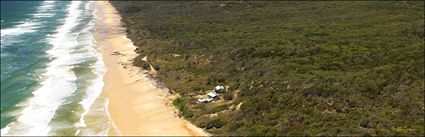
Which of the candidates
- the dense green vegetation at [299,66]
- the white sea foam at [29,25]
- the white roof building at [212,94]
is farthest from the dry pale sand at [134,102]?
the white sea foam at [29,25]

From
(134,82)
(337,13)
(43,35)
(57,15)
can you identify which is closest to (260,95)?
(134,82)

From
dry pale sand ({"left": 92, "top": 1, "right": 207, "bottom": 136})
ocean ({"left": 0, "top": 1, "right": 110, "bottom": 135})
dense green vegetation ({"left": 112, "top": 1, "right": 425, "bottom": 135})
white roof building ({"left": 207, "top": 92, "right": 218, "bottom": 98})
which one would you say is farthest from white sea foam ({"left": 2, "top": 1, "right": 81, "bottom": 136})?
white roof building ({"left": 207, "top": 92, "right": 218, "bottom": 98})

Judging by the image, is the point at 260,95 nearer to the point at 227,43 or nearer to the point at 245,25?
the point at 227,43

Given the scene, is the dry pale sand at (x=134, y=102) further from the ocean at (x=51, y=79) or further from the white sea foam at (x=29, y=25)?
the white sea foam at (x=29, y=25)

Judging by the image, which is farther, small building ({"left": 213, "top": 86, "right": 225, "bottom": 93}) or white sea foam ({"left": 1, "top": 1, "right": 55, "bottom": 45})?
white sea foam ({"left": 1, "top": 1, "right": 55, "bottom": 45})

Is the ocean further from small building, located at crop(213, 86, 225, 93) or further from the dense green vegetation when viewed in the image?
small building, located at crop(213, 86, 225, 93)

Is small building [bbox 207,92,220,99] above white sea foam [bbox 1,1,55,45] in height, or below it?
above

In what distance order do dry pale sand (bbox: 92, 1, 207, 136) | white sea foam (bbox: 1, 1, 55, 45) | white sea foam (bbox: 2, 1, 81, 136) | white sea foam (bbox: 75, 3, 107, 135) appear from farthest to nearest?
white sea foam (bbox: 1, 1, 55, 45) → white sea foam (bbox: 75, 3, 107, 135) → white sea foam (bbox: 2, 1, 81, 136) → dry pale sand (bbox: 92, 1, 207, 136)

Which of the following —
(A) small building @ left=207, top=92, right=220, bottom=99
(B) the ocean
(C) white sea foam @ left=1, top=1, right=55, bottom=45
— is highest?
(A) small building @ left=207, top=92, right=220, bottom=99
